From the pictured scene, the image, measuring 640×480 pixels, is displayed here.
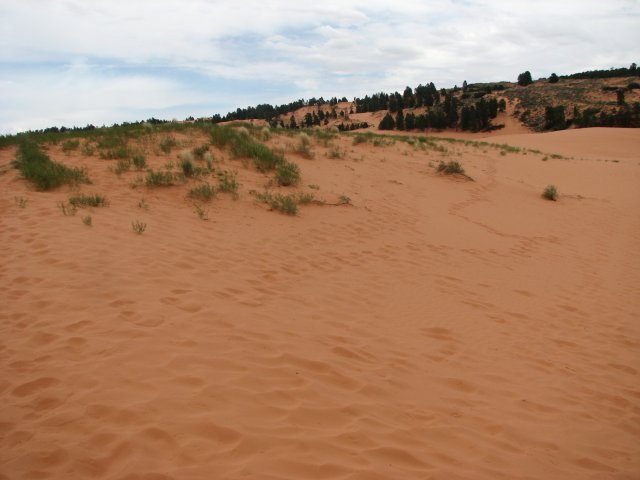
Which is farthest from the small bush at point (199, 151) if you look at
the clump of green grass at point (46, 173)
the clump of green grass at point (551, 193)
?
→ the clump of green grass at point (551, 193)

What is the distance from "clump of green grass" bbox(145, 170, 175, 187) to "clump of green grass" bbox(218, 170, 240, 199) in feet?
3.38

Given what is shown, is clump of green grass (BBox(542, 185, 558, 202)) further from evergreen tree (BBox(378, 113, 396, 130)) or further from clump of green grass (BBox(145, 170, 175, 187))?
evergreen tree (BBox(378, 113, 396, 130))

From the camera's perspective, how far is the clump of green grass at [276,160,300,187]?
10.7 metres

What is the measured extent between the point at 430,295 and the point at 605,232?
25.9ft

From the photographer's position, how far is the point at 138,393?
3.27 meters

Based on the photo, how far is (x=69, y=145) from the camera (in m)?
11.7

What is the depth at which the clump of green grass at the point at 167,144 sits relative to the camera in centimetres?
1178

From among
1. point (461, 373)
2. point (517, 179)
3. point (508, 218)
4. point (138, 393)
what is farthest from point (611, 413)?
point (517, 179)

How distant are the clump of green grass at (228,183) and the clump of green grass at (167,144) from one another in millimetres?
2245

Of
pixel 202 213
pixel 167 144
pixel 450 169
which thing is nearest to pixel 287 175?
pixel 202 213

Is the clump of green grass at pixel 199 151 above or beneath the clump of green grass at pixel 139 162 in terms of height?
above

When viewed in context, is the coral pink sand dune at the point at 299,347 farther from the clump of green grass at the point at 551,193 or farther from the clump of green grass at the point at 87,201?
the clump of green grass at the point at 551,193

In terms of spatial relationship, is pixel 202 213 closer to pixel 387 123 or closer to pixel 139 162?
pixel 139 162

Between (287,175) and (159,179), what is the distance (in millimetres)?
3078
